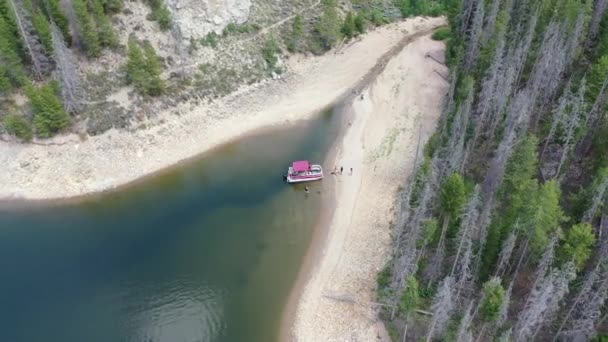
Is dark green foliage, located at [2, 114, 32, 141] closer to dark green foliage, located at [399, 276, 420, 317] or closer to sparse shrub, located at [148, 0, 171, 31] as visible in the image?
sparse shrub, located at [148, 0, 171, 31]

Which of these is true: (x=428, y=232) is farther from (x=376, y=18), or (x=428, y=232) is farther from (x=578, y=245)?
(x=376, y=18)

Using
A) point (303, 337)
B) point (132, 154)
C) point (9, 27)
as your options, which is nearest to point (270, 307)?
point (303, 337)

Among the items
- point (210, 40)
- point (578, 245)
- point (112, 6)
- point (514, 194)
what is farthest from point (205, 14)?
point (578, 245)

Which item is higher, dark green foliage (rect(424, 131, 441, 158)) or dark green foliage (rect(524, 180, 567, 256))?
dark green foliage (rect(524, 180, 567, 256))

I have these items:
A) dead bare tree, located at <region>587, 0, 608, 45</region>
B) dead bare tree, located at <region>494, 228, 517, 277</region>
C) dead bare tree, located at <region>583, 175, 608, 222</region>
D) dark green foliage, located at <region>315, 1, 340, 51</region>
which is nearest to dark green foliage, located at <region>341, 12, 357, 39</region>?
dark green foliage, located at <region>315, 1, 340, 51</region>

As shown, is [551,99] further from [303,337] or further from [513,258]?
[303,337]

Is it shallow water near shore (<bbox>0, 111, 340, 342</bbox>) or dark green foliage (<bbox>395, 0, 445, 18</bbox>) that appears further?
dark green foliage (<bbox>395, 0, 445, 18</bbox>)

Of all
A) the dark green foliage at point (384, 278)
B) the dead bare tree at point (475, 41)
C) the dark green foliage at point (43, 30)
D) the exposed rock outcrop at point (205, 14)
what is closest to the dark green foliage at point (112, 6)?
the exposed rock outcrop at point (205, 14)
